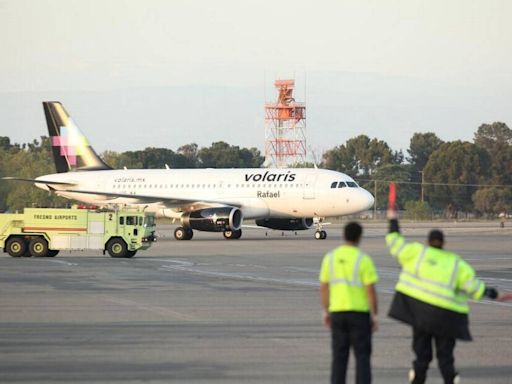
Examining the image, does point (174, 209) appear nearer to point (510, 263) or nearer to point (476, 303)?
point (510, 263)

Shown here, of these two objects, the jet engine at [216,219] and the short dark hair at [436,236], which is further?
the jet engine at [216,219]

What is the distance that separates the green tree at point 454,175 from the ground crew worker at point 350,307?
126 meters

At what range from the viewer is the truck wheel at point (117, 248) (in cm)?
4100

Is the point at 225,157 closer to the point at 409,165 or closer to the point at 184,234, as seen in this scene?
the point at 409,165

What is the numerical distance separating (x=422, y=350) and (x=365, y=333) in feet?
2.32

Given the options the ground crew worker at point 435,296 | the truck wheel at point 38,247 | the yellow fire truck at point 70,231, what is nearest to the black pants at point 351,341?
the ground crew worker at point 435,296

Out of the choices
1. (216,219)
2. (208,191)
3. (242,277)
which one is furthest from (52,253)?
(208,191)

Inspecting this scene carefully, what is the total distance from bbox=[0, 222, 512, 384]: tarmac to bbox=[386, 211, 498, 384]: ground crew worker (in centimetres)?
136

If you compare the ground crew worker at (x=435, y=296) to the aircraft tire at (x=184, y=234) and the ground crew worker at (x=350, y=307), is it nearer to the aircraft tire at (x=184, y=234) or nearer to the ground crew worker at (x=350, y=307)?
the ground crew worker at (x=350, y=307)

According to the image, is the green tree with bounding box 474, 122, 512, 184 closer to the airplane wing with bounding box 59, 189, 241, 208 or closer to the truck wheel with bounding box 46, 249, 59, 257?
the airplane wing with bounding box 59, 189, 241, 208

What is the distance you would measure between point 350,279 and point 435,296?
2.81 ft

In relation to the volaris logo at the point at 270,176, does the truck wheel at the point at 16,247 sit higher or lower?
lower

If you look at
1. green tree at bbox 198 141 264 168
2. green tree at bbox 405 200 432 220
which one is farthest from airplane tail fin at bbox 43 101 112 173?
green tree at bbox 198 141 264 168

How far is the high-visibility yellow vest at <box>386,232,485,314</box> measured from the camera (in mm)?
11531
